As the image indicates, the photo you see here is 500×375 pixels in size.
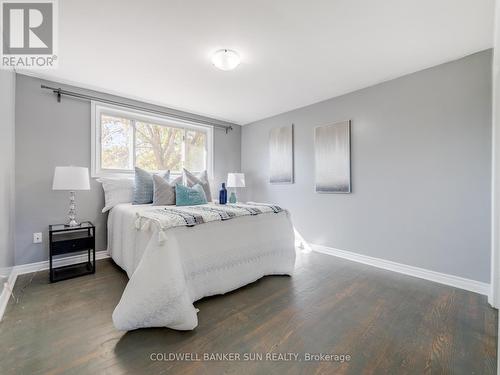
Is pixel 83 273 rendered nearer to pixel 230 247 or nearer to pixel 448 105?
pixel 230 247

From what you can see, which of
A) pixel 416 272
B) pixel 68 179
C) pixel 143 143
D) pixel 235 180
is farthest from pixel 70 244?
pixel 416 272

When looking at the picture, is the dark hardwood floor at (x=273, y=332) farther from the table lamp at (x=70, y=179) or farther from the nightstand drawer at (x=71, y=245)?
the table lamp at (x=70, y=179)

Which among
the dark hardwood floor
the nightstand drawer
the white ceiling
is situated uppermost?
the white ceiling

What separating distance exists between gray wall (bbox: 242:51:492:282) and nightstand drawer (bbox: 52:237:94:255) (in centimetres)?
310

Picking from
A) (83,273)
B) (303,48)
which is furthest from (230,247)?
(303,48)

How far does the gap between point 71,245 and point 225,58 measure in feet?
8.75

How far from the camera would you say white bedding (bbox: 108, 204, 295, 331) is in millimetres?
1584

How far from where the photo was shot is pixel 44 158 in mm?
2783

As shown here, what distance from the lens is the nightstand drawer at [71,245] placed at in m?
2.50

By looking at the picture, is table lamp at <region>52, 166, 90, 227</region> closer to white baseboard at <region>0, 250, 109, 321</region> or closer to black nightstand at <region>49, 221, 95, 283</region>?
black nightstand at <region>49, 221, 95, 283</region>

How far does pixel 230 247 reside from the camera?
2234mm

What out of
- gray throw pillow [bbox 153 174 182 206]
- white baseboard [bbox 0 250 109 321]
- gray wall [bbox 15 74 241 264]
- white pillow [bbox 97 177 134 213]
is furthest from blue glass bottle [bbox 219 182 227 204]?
white baseboard [bbox 0 250 109 321]

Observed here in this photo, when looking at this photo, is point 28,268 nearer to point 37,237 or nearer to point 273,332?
point 37,237

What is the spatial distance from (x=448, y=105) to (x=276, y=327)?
283 cm
